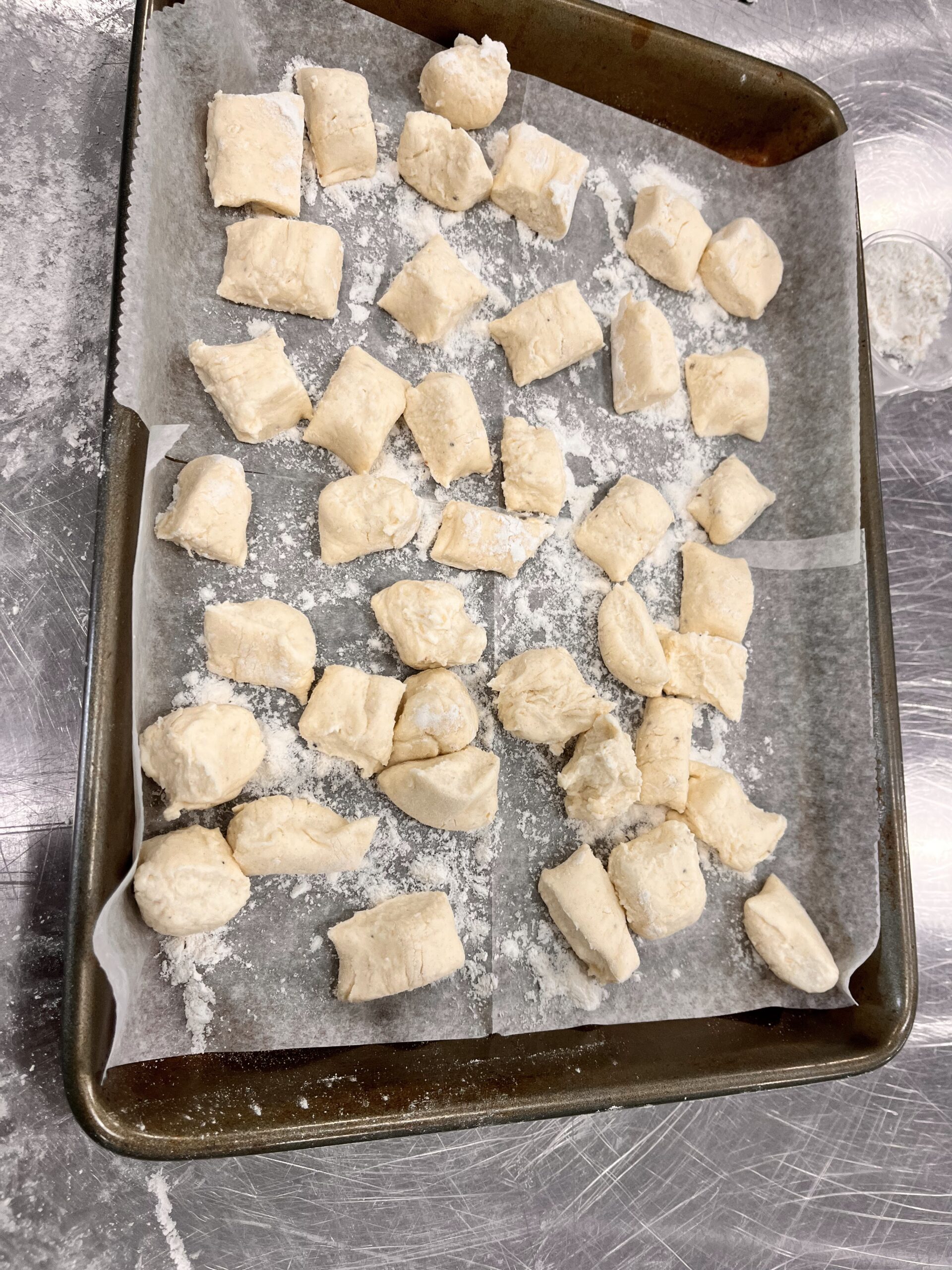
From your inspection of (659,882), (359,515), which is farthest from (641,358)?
(659,882)

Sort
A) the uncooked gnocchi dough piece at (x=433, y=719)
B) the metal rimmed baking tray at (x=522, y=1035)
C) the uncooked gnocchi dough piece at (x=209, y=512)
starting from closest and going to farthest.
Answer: the metal rimmed baking tray at (x=522, y=1035)
the uncooked gnocchi dough piece at (x=209, y=512)
the uncooked gnocchi dough piece at (x=433, y=719)

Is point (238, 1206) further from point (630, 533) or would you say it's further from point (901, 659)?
point (901, 659)

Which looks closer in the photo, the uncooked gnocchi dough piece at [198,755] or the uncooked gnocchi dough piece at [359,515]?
the uncooked gnocchi dough piece at [198,755]

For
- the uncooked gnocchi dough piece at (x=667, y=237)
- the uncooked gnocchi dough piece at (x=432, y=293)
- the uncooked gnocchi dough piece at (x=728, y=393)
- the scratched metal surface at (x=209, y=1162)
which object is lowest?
the scratched metal surface at (x=209, y=1162)

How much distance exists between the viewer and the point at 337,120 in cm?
157

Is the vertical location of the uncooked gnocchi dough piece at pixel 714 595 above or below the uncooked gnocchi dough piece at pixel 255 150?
below

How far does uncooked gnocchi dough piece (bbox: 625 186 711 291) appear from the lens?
1763 millimetres

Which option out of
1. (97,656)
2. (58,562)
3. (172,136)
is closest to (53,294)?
(172,136)

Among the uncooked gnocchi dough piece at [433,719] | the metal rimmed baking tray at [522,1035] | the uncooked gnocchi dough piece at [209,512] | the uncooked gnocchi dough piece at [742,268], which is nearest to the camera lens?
the metal rimmed baking tray at [522,1035]

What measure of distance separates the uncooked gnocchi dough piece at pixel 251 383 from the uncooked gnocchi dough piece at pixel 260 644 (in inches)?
13.0

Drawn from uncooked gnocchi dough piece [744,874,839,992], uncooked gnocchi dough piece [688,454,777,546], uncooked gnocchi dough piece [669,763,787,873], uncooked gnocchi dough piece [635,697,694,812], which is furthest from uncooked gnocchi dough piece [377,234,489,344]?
uncooked gnocchi dough piece [744,874,839,992]

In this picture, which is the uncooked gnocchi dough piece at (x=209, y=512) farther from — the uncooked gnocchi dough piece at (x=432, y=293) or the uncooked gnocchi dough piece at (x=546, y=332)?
the uncooked gnocchi dough piece at (x=546, y=332)

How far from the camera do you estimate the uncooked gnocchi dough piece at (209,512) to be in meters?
1.35

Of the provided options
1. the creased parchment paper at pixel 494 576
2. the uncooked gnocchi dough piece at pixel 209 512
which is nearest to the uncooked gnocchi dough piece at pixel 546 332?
the creased parchment paper at pixel 494 576
